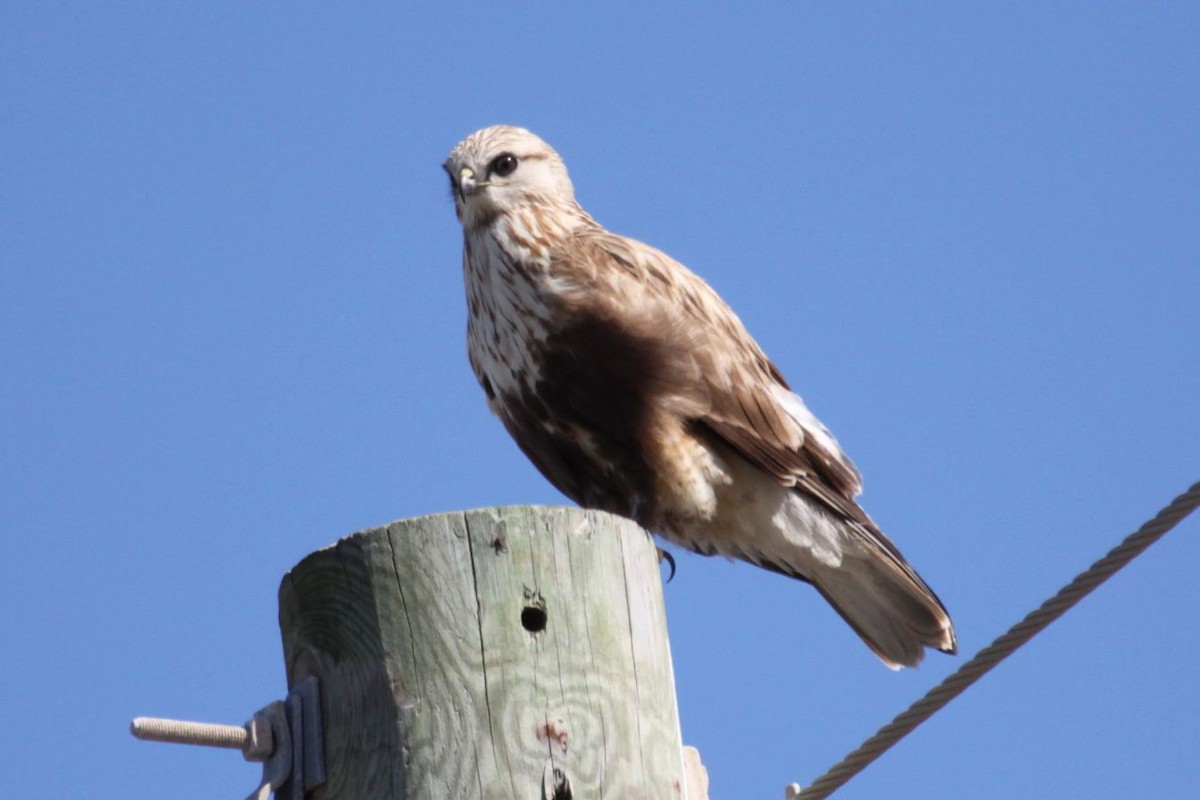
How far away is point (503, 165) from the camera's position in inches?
217

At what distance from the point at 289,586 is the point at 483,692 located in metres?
0.42

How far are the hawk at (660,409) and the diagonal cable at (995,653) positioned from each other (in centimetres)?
198

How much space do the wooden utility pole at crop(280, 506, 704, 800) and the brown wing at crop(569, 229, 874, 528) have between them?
2309mm

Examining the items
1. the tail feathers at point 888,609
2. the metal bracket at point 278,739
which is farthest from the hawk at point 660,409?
the metal bracket at point 278,739

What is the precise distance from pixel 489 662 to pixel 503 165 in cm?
328

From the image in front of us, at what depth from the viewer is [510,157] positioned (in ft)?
18.1

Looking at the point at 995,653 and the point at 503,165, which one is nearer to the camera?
the point at 995,653

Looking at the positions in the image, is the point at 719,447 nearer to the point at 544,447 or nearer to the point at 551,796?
the point at 544,447

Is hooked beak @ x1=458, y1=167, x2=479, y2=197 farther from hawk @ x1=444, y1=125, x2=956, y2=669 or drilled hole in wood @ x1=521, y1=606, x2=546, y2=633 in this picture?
drilled hole in wood @ x1=521, y1=606, x2=546, y2=633

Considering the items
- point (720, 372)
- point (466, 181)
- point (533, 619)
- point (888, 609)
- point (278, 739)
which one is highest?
point (466, 181)

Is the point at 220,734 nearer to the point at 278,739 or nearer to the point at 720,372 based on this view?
the point at 278,739

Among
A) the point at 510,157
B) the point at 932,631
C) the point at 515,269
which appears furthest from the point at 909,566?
the point at 510,157

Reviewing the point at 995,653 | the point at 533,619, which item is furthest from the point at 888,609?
the point at 533,619

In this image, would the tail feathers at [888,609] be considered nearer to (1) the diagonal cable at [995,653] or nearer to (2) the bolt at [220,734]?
(1) the diagonal cable at [995,653]
